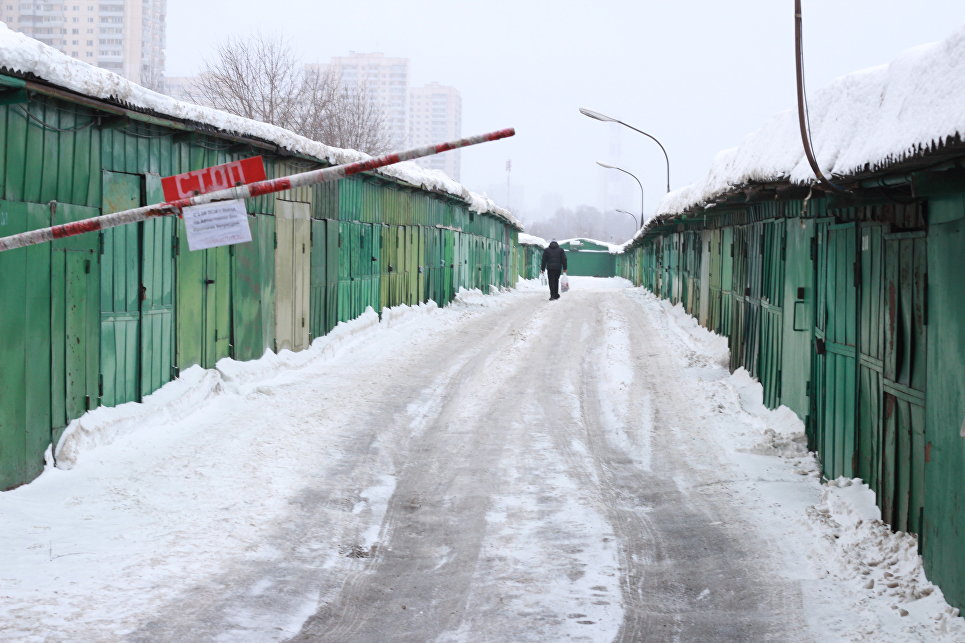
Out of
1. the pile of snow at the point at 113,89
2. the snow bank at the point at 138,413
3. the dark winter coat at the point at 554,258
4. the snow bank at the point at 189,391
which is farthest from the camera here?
the dark winter coat at the point at 554,258

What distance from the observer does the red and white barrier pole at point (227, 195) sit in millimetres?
5805

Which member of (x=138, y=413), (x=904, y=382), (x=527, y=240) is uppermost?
(x=527, y=240)

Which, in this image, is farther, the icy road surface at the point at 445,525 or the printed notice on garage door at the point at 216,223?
the printed notice on garage door at the point at 216,223

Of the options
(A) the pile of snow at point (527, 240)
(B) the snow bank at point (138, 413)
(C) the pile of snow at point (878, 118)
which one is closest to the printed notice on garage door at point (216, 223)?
(B) the snow bank at point (138, 413)

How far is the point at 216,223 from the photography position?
255 inches

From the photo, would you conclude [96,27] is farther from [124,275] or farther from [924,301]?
[924,301]

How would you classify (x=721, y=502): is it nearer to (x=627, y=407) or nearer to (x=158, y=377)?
(x=627, y=407)

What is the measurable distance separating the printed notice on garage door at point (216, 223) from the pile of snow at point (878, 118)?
12.7 feet

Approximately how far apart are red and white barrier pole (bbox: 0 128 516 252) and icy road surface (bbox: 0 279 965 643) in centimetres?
197

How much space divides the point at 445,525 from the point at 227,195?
2.82m

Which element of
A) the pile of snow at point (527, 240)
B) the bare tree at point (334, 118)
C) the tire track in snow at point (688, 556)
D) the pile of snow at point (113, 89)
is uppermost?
the bare tree at point (334, 118)

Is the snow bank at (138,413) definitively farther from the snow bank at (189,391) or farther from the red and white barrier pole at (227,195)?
the red and white barrier pole at (227,195)

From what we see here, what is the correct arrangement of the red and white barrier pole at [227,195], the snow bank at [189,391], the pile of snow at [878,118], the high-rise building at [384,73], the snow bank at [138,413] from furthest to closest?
Result: the high-rise building at [384,73] < the snow bank at [189,391] < the snow bank at [138,413] < the red and white barrier pole at [227,195] < the pile of snow at [878,118]

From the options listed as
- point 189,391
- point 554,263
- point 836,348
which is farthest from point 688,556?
point 554,263
